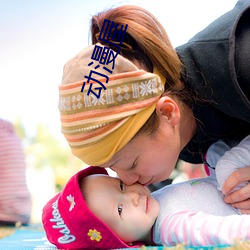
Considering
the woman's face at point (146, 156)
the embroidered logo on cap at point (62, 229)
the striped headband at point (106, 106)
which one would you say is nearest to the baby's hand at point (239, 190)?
the woman's face at point (146, 156)

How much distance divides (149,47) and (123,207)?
356 mm

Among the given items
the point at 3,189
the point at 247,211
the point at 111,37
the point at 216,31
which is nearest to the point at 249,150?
the point at 247,211

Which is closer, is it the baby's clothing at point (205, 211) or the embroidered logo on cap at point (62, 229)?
the baby's clothing at point (205, 211)

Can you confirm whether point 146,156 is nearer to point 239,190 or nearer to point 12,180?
point 239,190

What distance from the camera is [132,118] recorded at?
3.31ft

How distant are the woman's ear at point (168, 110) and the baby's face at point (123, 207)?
0.18 metres

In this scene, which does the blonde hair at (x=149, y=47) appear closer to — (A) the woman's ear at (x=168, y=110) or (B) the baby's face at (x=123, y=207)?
(A) the woman's ear at (x=168, y=110)

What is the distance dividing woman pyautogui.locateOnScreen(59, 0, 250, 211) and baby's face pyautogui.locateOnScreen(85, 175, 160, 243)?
0.04 meters

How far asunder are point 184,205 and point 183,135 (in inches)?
7.3

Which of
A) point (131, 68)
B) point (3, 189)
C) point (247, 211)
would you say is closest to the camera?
point (131, 68)

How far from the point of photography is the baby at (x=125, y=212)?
1013mm

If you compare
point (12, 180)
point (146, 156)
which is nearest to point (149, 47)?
point (146, 156)

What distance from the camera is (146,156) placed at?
106 centimetres

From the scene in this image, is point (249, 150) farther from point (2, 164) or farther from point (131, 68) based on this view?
point (2, 164)
